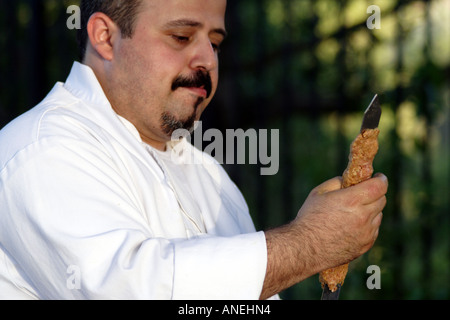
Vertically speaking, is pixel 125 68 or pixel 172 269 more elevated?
pixel 125 68

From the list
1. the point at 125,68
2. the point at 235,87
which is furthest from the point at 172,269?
the point at 235,87

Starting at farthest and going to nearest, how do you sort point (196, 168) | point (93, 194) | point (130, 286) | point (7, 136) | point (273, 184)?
point (273, 184) → point (196, 168) → point (7, 136) → point (93, 194) → point (130, 286)

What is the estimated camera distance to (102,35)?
6.67ft

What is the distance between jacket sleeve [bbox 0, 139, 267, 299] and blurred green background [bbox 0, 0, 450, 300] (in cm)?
189

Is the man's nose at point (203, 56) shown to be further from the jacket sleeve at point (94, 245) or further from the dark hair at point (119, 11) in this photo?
the jacket sleeve at point (94, 245)

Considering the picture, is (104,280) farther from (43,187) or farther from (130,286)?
(43,187)

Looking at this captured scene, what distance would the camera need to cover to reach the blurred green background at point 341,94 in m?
3.23

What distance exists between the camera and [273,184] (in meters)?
4.43

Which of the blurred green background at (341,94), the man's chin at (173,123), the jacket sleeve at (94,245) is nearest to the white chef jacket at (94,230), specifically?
the jacket sleeve at (94,245)

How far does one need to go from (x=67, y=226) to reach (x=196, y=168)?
2.79ft

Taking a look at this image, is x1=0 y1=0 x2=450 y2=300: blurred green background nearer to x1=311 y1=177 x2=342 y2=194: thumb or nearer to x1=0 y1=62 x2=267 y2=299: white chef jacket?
x1=311 y1=177 x2=342 y2=194: thumb

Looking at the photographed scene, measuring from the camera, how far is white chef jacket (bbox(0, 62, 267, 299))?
1.46 meters

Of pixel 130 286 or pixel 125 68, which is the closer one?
pixel 130 286

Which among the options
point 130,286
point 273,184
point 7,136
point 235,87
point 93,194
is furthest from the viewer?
point 273,184
